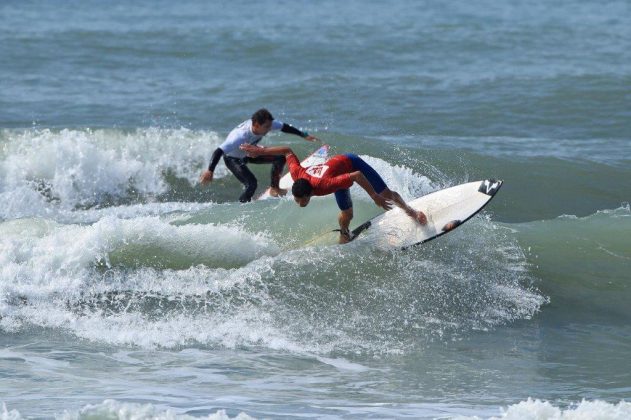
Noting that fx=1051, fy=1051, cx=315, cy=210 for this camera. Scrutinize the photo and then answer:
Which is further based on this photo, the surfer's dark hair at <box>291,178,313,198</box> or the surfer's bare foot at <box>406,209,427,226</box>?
the surfer's bare foot at <box>406,209,427,226</box>

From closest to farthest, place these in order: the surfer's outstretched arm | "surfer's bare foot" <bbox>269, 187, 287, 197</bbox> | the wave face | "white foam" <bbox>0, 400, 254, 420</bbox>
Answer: "white foam" <bbox>0, 400, 254, 420</bbox>, the wave face, the surfer's outstretched arm, "surfer's bare foot" <bbox>269, 187, 287, 197</bbox>

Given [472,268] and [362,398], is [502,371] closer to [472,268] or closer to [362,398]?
[362,398]

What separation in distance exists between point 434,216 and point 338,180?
3.89ft

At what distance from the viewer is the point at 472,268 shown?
1067 centimetres

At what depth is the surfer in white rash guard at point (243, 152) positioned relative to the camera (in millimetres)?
11766

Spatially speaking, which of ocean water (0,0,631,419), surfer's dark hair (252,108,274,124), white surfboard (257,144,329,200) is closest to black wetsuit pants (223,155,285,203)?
white surfboard (257,144,329,200)

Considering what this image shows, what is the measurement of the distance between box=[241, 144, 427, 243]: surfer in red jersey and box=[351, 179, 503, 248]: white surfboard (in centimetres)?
14

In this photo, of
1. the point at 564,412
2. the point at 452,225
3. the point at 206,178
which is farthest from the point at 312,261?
the point at 564,412

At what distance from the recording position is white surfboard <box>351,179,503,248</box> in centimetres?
1042

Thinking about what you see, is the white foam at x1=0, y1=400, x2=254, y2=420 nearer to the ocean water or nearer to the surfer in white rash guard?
the ocean water

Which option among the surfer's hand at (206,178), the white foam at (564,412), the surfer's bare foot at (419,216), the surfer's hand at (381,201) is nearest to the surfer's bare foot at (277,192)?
the surfer's hand at (206,178)

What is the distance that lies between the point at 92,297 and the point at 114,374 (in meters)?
2.16

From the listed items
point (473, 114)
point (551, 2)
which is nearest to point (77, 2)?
point (551, 2)

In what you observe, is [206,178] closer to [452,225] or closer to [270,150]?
[270,150]
